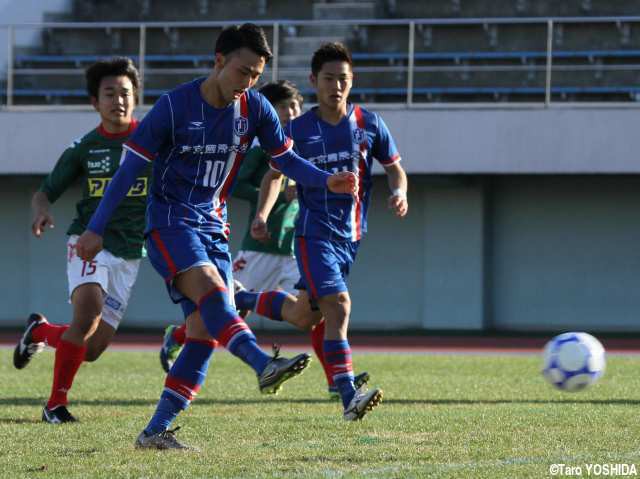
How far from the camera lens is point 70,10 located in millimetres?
22953

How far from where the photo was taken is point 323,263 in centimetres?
723

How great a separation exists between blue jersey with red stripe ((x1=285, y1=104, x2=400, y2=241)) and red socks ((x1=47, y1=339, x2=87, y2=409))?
158 centimetres

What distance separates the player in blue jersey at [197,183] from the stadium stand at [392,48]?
1252 cm

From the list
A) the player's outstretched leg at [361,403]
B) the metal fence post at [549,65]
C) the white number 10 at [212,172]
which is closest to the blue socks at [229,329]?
the white number 10 at [212,172]

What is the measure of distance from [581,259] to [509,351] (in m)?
4.85

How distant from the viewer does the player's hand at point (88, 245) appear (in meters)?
5.35

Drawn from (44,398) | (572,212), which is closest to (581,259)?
(572,212)

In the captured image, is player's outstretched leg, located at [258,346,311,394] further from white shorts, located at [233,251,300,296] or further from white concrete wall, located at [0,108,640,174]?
white concrete wall, located at [0,108,640,174]

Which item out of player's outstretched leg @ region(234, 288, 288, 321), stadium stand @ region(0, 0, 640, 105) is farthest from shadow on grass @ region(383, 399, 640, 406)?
stadium stand @ region(0, 0, 640, 105)

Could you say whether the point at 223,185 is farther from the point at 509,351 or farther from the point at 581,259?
the point at 581,259

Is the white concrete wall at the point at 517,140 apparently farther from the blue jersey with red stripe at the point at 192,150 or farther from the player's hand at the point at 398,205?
the blue jersey with red stripe at the point at 192,150

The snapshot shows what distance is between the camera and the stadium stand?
62.5 feet

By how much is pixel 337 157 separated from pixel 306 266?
0.75 m

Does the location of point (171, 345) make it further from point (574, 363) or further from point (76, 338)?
point (574, 363)
